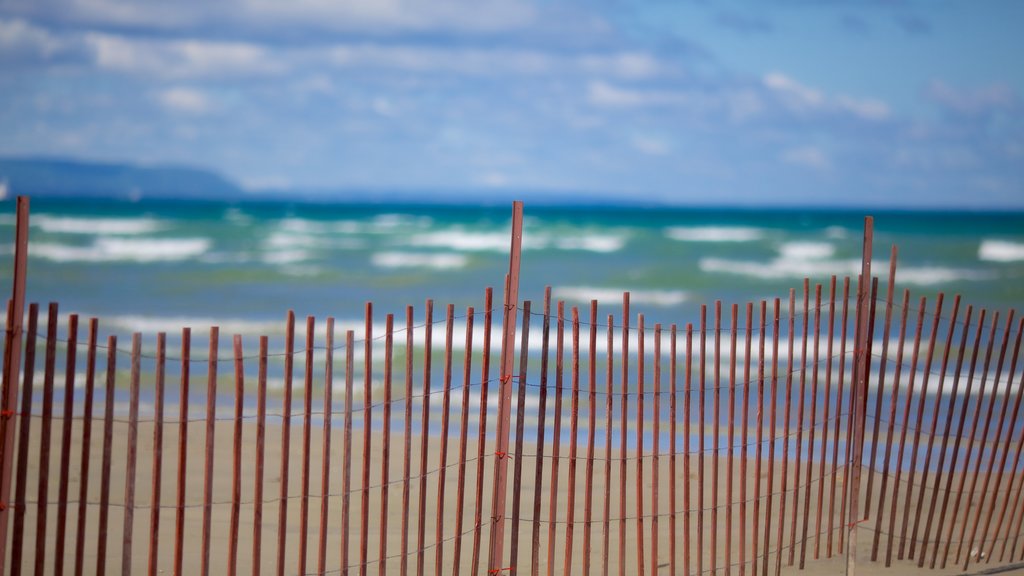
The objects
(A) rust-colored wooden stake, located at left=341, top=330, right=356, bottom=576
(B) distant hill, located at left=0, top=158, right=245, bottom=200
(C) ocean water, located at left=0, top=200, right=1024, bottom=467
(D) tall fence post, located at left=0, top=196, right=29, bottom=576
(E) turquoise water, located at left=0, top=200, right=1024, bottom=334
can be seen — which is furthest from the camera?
(B) distant hill, located at left=0, top=158, right=245, bottom=200

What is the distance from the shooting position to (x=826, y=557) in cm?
560

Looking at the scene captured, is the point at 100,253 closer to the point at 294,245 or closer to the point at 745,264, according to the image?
the point at 294,245

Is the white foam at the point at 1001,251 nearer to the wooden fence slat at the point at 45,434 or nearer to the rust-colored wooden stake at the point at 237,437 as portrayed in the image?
the rust-colored wooden stake at the point at 237,437

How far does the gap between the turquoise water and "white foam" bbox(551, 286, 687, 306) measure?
0.30 ft

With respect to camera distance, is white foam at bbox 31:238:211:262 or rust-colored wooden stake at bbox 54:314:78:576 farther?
white foam at bbox 31:238:211:262

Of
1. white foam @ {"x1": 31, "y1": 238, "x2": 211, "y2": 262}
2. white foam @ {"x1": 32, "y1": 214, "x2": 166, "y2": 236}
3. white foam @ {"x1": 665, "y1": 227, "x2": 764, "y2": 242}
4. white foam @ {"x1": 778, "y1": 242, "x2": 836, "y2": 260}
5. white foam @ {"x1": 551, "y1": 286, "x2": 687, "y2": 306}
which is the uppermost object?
white foam @ {"x1": 665, "y1": 227, "x2": 764, "y2": 242}

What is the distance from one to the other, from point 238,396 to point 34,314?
0.75 metres

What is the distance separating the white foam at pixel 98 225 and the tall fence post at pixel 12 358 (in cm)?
3936

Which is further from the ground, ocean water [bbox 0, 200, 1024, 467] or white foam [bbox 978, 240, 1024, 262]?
white foam [bbox 978, 240, 1024, 262]

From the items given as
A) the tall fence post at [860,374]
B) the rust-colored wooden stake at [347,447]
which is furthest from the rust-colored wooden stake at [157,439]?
the tall fence post at [860,374]

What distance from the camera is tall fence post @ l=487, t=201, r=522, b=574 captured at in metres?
4.20

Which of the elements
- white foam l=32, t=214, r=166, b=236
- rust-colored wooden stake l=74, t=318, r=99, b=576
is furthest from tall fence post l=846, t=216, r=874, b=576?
white foam l=32, t=214, r=166, b=236

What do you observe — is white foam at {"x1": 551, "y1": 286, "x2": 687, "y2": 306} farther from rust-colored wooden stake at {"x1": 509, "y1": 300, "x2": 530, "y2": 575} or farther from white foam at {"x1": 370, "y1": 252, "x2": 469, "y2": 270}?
rust-colored wooden stake at {"x1": 509, "y1": 300, "x2": 530, "y2": 575}

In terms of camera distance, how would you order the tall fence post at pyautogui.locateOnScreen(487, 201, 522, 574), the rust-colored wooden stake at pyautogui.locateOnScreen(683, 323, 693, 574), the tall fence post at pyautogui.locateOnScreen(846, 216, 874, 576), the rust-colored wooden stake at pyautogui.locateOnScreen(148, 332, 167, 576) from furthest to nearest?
the tall fence post at pyautogui.locateOnScreen(846, 216, 874, 576), the rust-colored wooden stake at pyautogui.locateOnScreen(683, 323, 693, 574), the tall fence post at pyautogui.locateOnScreen(487, 201, 522, 574), the rust-colored wooden stake at pyautogui.locateOnScreen(148, 332, 167, 576)
